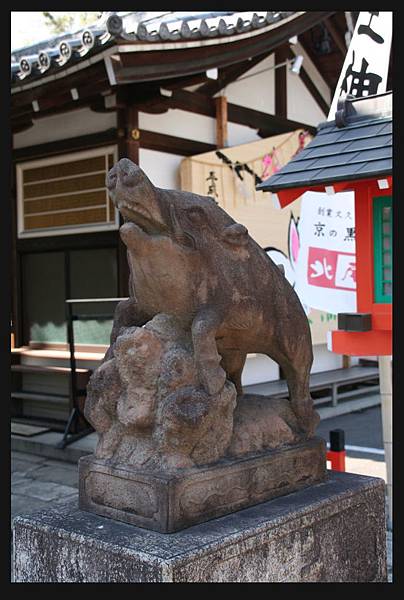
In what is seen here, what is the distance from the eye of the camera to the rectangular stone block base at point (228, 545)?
7.17 ft

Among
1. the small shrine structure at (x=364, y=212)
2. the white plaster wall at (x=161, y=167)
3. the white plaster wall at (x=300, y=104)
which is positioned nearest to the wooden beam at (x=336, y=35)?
the white plaster wall at (x=300, y=104)

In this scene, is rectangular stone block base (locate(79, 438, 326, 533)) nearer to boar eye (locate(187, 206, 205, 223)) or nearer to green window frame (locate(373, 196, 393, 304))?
boar eye (locate(187, 206, 205, 223))

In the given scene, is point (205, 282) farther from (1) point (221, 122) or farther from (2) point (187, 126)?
(1) point (221, 122)

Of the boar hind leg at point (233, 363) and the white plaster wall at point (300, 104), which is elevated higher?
the white plaster wall at point (300, 104)

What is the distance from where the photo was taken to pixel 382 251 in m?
3.87

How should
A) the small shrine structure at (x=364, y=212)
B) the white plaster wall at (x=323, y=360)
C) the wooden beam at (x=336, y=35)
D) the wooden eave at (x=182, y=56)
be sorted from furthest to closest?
the white plaster wall at (x=323, y=360) → the wooden beam at (x=336, y=35) → the wooden eave at (x=182, y=56) → the small shrine structure at (x=364, y=212)

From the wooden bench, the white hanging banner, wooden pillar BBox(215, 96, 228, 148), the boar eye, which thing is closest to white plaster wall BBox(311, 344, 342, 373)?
the wooden bench

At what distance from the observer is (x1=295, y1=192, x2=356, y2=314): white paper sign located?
14.5 feet

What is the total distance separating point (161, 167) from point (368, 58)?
114 inches

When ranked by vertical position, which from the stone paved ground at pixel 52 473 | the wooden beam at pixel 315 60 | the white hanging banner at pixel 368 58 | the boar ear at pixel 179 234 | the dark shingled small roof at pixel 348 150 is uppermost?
the wooden beam at pixel 315 60

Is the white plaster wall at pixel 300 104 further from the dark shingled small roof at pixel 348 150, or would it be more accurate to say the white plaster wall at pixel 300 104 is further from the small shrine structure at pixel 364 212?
the small shrine structure at pixel 364 212

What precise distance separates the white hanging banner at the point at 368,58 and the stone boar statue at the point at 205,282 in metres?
2.14

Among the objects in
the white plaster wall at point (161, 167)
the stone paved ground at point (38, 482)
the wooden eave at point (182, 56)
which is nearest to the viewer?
the stone paved ground at point (38, 482)

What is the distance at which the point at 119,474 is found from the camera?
2.50 metres
